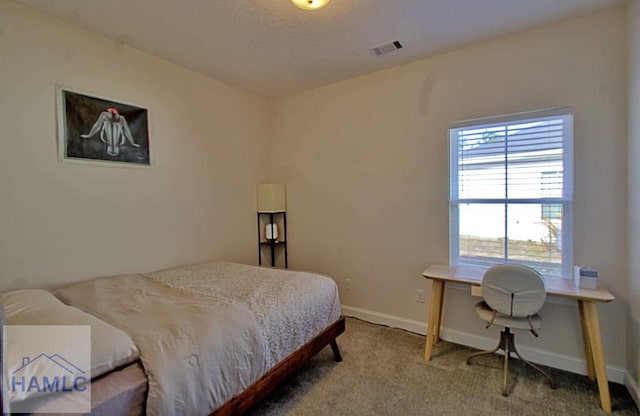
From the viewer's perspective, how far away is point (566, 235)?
2387 mm

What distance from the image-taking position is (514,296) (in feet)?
6.92

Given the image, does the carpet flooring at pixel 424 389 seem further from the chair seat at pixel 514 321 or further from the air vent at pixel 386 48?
the air vent at pixel 386 48

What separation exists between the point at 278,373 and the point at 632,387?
7.77 ft

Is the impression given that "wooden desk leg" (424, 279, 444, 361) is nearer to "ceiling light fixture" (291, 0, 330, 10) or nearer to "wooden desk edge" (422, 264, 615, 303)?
"wooden desk edge" (422, 264, 615, 303)

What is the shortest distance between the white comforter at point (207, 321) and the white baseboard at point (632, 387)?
6.60 ft

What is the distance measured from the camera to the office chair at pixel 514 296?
6.78 ft

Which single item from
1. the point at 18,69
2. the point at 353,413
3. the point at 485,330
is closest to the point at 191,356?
the point at 353,413

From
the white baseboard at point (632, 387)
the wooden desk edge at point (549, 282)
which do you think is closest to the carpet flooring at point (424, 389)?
the white baseboard at point (632, 387)

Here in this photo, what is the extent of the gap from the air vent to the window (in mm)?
896

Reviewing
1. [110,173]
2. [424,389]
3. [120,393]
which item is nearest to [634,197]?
[424,389]

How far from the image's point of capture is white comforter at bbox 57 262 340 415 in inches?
54.0

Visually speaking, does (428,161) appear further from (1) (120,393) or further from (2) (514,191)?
(1) (120,393)

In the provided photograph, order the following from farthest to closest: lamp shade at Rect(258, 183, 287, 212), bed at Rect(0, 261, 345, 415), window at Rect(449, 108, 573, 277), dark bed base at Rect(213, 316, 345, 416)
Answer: lamp shade at Rect(258, 183, 287, 212)
window at Rect(449, 108, 573, 277)
dark bed base at Rect(213, 316, 345, 416)
bed at Rect(0, 261, 345, 415)

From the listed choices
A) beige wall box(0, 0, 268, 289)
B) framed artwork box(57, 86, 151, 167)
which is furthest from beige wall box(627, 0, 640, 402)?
framed artwork box(57, 86, 151, 167)
